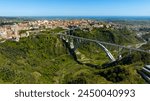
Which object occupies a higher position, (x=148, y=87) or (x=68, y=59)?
(x=148, y=87)

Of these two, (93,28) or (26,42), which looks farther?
(93,28)

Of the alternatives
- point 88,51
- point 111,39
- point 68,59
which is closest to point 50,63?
point 68,59

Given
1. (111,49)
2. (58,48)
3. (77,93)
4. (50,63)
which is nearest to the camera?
(77,93)

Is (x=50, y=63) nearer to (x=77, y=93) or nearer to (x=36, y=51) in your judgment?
(x=36, y=51)

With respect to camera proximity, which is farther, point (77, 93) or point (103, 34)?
point (103, 34)

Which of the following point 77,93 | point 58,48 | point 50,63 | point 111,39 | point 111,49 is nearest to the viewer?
point 77,93

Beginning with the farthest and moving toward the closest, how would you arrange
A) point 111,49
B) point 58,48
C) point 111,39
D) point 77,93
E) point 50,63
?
point 111,39, point 111,49, point 58,48, point 50,63, point 77,93

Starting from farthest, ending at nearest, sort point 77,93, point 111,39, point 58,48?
1. point 111,39
2. point 58,48
3. point 77,93

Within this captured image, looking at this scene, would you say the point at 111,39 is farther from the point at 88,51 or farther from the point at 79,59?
the point at 79,59

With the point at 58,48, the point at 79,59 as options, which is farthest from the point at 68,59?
the point at 58,48
